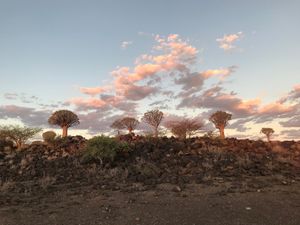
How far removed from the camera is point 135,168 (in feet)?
54.4

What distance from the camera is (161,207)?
10961 mm

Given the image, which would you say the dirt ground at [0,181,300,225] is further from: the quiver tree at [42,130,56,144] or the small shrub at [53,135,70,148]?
the quiver tree at [42,130,56,144]

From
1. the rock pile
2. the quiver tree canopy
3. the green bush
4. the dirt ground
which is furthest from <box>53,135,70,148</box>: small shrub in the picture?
the quiver tree canopy

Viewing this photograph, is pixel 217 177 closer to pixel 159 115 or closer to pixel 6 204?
pixel 6 204

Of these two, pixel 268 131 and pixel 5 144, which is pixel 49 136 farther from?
pixel 268 131

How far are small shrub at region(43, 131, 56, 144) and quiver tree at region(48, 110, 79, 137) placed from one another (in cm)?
334

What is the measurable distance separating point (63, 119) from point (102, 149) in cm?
1313

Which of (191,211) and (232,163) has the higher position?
(232,163)

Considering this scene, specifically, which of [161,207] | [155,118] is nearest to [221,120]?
[155,118]

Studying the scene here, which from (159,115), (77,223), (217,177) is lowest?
(77,223)

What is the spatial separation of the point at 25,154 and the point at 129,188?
1084 cm

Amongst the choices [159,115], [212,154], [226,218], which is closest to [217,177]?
[212,154]

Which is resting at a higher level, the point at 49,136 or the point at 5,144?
the point at 49,136

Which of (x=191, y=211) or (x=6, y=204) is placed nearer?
(x=191, y=211)
